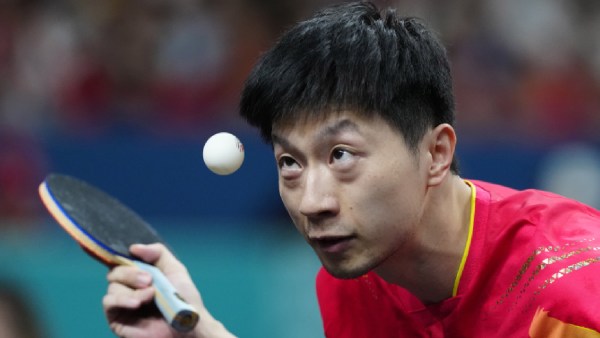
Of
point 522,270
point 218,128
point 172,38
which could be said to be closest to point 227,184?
point 218,128

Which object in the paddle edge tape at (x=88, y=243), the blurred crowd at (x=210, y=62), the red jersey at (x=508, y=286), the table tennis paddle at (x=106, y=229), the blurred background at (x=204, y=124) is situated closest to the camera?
the red jersey at (x=508, y=286)

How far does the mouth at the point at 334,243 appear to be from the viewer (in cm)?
219

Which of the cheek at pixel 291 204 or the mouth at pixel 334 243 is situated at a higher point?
the cheek at pixel 291 204

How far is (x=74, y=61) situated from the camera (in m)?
5.56

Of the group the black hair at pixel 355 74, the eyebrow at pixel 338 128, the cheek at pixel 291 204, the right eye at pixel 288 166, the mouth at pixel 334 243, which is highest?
the black hair at pixel 355 74

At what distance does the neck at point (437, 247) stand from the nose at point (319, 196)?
0.26 m

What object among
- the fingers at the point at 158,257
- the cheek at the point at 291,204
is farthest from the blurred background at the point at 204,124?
the cheek at the point at 291,204

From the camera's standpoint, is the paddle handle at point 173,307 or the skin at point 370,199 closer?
the skin at point 370,199

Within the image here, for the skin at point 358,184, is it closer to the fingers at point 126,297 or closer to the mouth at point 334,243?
the mouth at point 334,243

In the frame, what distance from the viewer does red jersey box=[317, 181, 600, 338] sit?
2.12 meters

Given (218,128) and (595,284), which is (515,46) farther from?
(595,284)

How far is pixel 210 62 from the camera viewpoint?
18.5 ft

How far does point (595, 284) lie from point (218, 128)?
3.19 metres

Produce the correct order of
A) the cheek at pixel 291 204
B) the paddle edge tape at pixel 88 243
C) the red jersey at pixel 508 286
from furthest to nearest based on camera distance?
the paddle edge tape at pixel 88 243 < the cheek at pixel 291 204 < the red jersey at pixel 508 286
